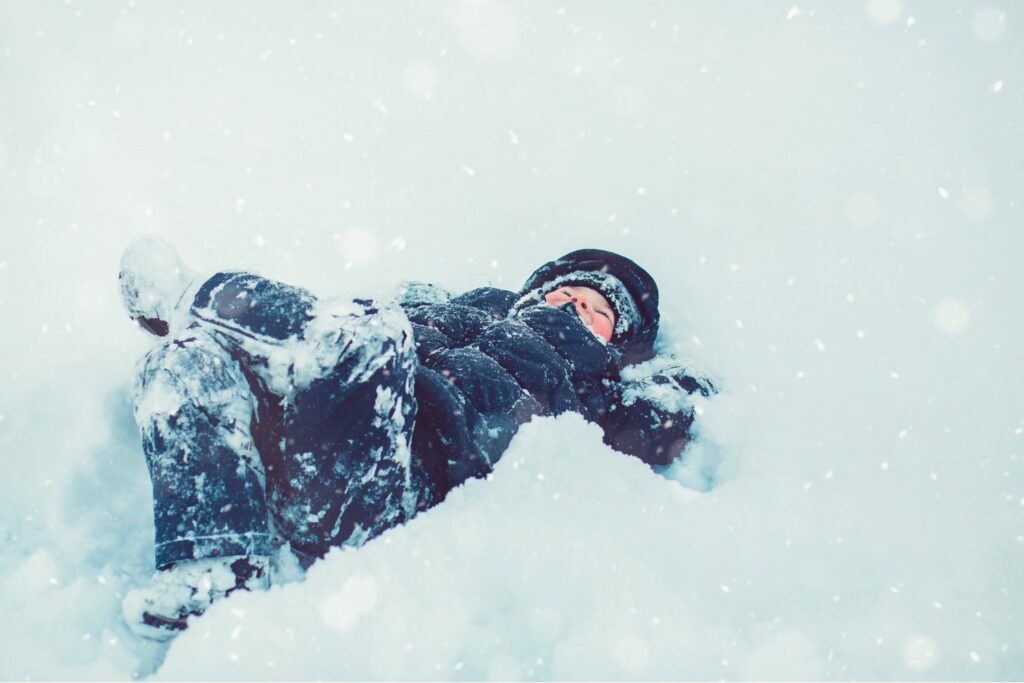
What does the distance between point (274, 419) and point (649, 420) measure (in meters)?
1.44

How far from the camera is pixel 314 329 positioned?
3.56ft

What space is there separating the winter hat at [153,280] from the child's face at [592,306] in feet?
5.72

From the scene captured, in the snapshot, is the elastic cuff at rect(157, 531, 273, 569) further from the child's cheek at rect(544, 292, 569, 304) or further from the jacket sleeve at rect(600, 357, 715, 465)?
the child's cheek at rect(544, 292, 569, 304)

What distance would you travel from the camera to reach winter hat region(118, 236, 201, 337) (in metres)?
1.37

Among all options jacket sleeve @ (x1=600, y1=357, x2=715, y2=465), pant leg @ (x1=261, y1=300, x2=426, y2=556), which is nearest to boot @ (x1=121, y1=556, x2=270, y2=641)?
pant leg @ (x1=261, y1=300, x2=426, y2=556)

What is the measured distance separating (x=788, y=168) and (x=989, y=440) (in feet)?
7.18

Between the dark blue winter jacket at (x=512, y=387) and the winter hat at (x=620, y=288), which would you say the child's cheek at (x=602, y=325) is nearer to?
the winter hat at (x=620, y=288)

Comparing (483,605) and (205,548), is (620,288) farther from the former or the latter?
(205,548)

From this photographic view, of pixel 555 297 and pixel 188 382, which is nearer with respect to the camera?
pixel 188 382

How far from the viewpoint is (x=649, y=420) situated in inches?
84.2

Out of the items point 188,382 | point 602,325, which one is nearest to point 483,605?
point 188,382

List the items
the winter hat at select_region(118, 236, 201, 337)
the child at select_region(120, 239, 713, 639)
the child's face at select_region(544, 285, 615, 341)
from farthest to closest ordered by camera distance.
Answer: the child's face at select_region(544, 285, 615, 341), the winter hat at select_region(118, 236, 201, 337), the child at select_region(120, 239, 713, 639)

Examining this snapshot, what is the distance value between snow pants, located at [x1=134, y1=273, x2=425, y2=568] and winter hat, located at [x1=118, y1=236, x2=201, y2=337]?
→ 27cm

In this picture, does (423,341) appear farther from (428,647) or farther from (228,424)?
(428,647)
